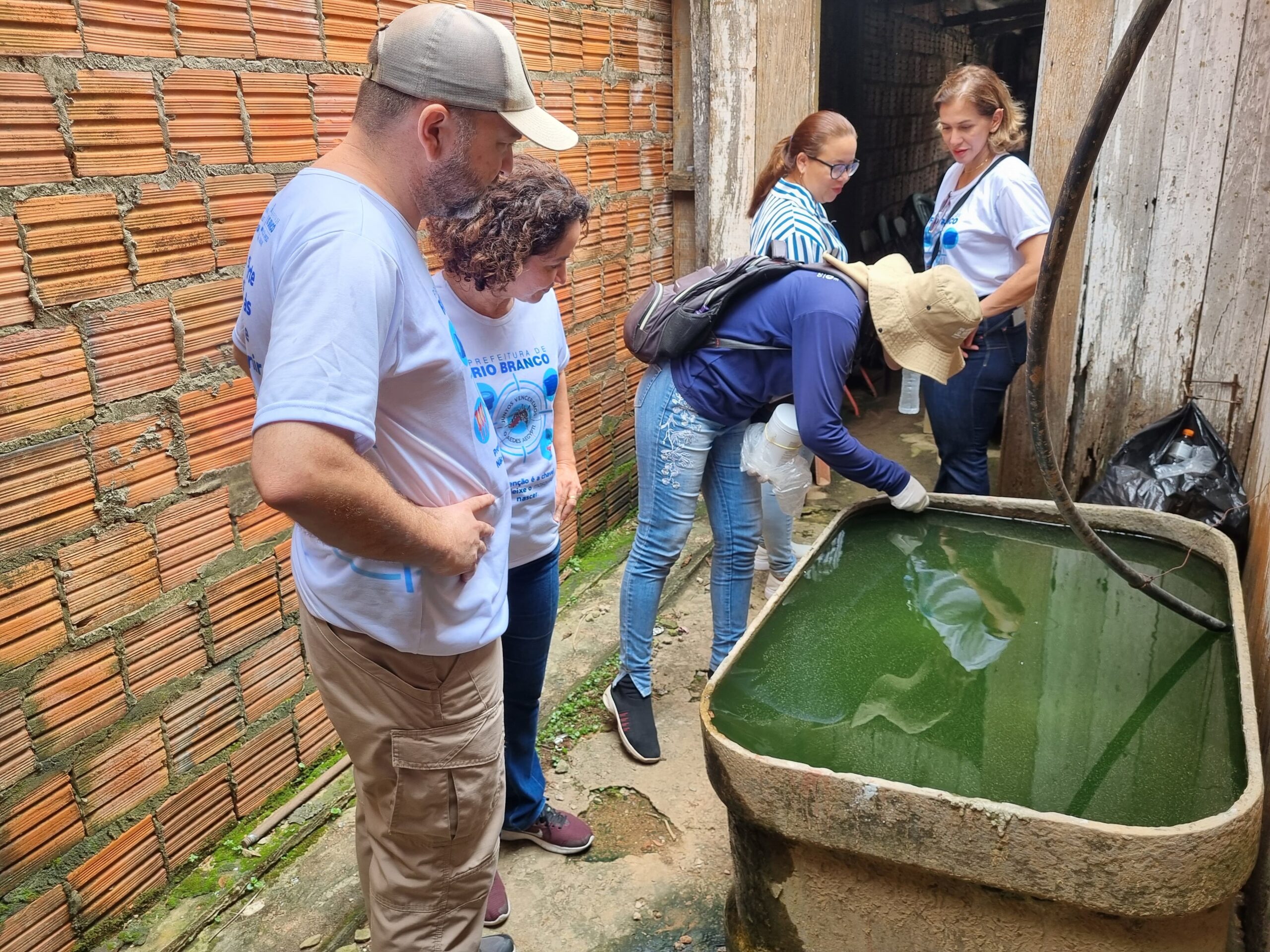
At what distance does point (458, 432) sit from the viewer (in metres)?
1.50

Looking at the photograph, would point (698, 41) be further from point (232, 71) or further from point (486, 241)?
point (486, 241)

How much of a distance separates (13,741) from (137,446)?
0.65 metres

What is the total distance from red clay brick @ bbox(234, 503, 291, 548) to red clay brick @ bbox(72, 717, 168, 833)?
0.48 metres

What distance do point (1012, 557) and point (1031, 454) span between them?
1.64 meters

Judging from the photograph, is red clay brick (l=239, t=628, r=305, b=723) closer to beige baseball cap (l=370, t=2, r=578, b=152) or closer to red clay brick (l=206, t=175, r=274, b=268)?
red clay brick (l=206, t=175, r=274, b=268)

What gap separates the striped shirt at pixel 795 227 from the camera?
3.06 m

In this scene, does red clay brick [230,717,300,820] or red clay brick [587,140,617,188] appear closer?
red clay brick [230,717,300,820]

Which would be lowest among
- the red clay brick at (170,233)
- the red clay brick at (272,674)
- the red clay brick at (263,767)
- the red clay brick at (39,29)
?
the red clay brick at (263,767)

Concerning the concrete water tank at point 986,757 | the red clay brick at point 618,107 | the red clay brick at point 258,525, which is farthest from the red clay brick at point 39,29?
the red clay brick at point 618,107

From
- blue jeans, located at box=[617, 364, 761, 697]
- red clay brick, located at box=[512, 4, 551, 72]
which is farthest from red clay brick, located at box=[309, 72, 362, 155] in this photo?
blue jeans, located at box=[617, 364, 761, 697]

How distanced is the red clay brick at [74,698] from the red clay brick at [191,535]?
0.22m

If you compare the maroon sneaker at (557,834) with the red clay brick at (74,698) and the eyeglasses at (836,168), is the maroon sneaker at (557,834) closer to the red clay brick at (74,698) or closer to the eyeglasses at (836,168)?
the red clay brick at (74,698)

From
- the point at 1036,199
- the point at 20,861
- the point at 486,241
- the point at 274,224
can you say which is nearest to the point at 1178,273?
the point at 1036,199

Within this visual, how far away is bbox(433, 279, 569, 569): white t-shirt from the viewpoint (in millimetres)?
2014
